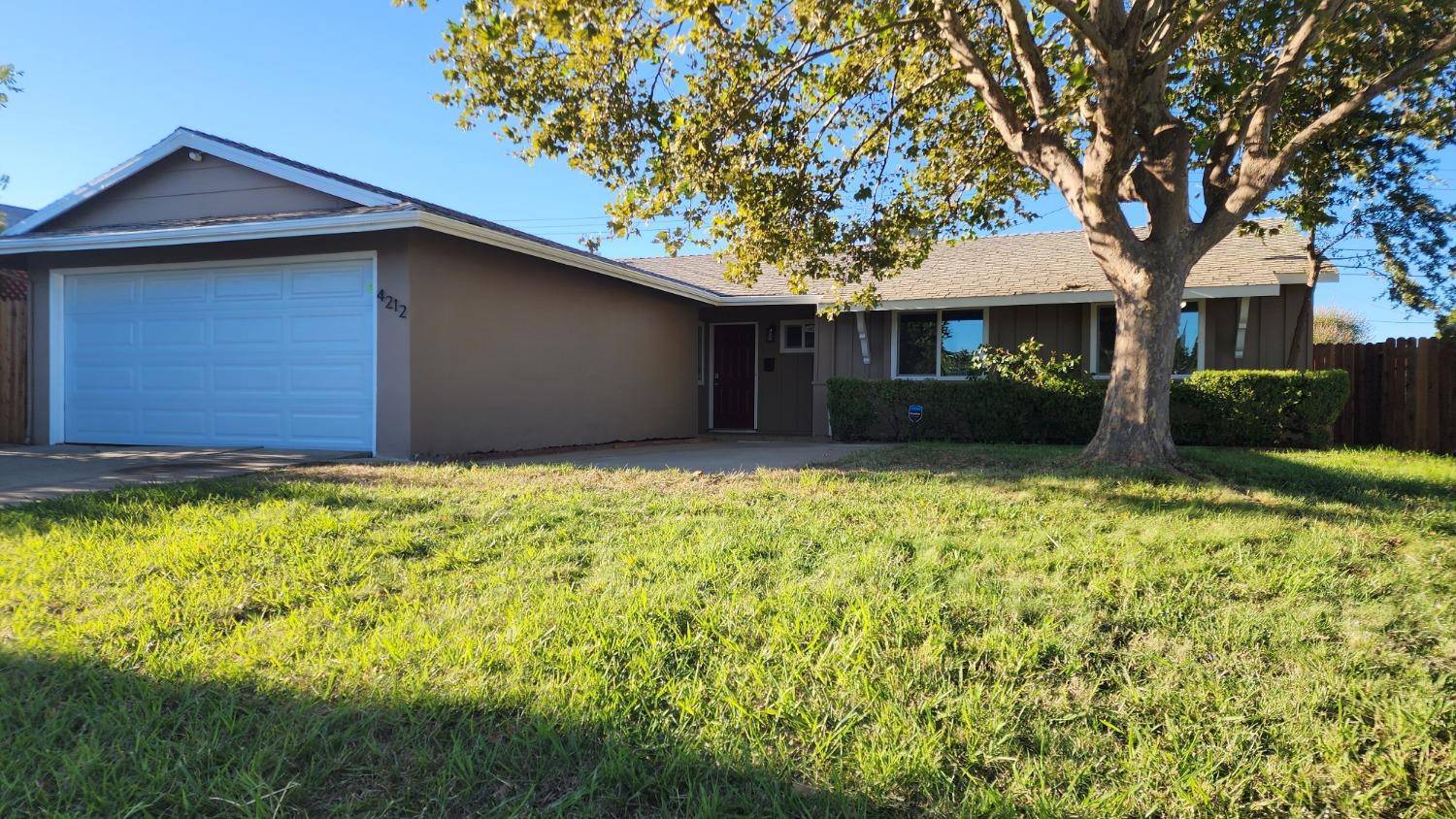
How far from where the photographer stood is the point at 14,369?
33.3 ft

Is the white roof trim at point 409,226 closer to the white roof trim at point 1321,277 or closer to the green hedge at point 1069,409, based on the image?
the white roof trim at point 1321,277

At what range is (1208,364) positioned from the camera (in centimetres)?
1184

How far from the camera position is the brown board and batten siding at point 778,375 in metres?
15.3


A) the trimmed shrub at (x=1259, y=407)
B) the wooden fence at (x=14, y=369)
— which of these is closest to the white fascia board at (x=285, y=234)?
the wooden fence at (x=14, y=369)

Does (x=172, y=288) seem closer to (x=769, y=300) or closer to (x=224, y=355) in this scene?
(x=224, y=355)

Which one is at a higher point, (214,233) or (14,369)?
(214,233)

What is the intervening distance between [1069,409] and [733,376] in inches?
278

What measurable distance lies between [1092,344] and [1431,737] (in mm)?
11027

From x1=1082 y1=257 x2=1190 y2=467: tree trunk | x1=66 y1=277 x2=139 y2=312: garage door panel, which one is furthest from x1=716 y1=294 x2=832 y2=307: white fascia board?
x1=66 y1=277 x2=139 y2=312: garage door panel

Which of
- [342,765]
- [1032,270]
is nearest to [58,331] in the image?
[342,765]

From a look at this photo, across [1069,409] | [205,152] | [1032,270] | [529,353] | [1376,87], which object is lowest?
[1069,409]

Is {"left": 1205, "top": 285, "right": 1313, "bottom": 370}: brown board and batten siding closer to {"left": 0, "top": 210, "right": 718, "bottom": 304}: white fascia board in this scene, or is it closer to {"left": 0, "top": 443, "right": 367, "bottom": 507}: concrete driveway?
{"left": 0, "top": 210, "right": 718, "bottom": 304}: white fascia board

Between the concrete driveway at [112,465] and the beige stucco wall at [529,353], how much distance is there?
136 cm

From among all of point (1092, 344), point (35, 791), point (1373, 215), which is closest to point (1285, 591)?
point (35, 791)
